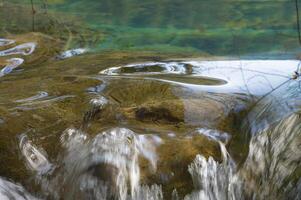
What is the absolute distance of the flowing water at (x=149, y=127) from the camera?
10.9ft

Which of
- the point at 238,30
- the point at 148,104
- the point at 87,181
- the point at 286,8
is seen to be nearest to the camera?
the point at 87,181

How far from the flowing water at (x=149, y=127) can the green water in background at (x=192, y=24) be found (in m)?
0.94

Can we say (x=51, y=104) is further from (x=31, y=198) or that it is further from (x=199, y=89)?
(x=199, y=89)

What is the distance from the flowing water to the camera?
3314 mm

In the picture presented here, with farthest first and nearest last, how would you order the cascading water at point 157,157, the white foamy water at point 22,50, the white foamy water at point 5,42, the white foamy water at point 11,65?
the white foamy water at point 5,42 < the white foamy water at point 22,50 < the white foamy water at point 11,65 < the cascading water at point 157,157

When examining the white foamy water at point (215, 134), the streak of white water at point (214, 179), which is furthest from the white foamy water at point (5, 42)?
the streak of white water at point (214, 179)

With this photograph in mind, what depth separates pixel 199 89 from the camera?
416 centimetres

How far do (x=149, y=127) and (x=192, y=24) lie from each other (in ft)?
14.4

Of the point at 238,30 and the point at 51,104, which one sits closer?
the point at 51,104

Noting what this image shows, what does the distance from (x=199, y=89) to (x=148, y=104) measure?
21.5 inches

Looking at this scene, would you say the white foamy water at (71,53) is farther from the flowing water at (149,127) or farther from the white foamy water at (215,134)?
the white foamy water at (215,134)

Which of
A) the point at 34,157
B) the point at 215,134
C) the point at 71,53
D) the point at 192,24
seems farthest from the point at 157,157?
the point at 192,24

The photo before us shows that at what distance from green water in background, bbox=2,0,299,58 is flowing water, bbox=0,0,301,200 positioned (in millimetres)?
944

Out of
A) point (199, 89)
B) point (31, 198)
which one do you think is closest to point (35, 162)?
point (31, 198)
